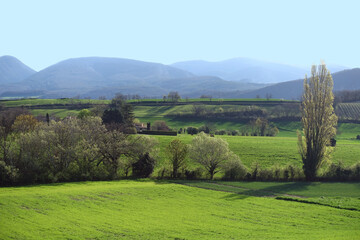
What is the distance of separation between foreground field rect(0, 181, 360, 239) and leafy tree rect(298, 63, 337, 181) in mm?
22360

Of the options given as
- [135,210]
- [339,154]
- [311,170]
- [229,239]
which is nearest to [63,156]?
[135,210]

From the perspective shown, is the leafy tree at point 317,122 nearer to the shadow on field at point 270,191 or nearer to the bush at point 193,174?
the shadow on field at point 270,191

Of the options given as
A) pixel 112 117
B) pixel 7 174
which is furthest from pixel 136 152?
pixel 112 117

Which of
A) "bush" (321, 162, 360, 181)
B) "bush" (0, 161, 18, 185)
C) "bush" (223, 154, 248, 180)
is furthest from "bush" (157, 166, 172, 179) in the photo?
"bush" (321, 162, 360, 181)

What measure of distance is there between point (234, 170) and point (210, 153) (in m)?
6.50

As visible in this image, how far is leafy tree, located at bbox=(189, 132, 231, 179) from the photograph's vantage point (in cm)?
7383

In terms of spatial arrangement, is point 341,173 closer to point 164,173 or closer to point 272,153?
point 272,153

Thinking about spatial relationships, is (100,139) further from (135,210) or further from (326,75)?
(326,75)

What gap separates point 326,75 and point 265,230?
4823 centimetres

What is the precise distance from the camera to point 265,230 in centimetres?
3597

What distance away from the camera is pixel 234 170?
234 feet

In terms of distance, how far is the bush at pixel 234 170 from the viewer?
233 feet

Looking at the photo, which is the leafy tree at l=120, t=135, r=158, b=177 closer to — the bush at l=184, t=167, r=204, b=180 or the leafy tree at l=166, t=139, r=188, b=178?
the leafy tree at l=166, t=139, r=188, b=178

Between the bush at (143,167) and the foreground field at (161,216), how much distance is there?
54.1 feet
